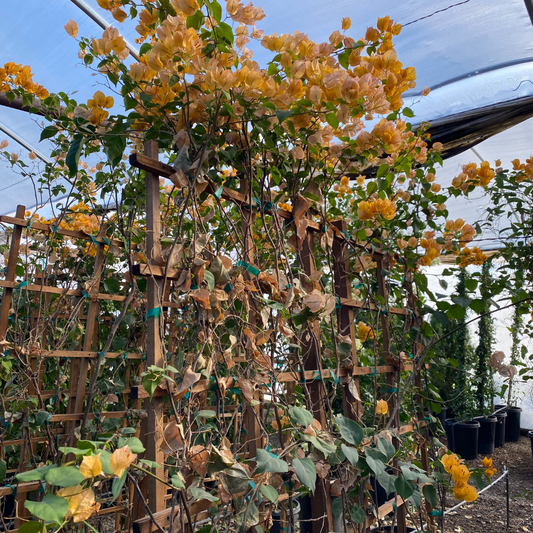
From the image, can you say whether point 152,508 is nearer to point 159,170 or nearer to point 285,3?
point 159,170

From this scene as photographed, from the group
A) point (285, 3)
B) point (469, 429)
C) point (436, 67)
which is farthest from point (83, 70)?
point (469, 429)

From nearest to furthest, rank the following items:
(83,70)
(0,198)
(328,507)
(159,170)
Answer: (159,170), (328,507), (83,70), (0,198)

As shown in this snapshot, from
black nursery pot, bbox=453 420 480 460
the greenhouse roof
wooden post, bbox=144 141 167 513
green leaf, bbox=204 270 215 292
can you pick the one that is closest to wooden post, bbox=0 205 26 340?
the greenhouse roof

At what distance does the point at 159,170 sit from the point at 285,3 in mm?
2338

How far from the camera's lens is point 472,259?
76.7 inches

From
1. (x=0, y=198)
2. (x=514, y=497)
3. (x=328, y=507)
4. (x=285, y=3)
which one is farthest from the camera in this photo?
(x=0, y=198)

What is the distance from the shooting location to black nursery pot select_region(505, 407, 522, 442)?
221 inches

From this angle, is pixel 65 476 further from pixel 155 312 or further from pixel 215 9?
pixel 215 9

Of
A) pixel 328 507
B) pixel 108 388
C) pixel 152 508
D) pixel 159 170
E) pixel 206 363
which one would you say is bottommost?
pixel 328 507

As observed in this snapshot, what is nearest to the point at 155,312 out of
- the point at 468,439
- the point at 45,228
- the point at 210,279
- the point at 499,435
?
the point at 210,279

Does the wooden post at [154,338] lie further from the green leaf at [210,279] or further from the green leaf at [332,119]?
the green leaf at [332,119]

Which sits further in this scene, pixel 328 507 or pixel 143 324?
pixel 143 324

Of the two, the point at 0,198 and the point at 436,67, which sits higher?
the point at 436,67

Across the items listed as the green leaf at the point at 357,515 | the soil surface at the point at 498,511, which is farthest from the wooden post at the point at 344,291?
the soil surface at the point at 498,511
